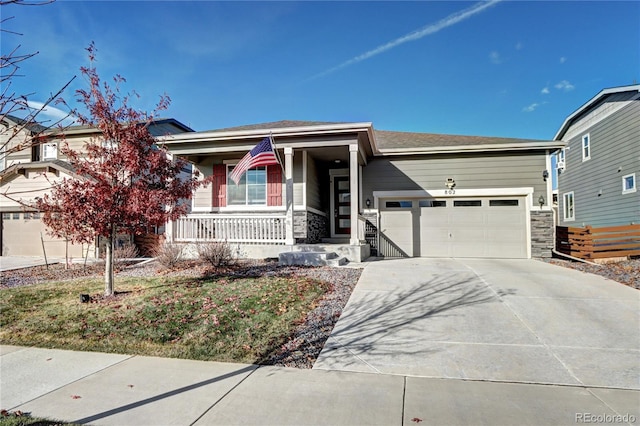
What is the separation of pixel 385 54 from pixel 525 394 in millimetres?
11630

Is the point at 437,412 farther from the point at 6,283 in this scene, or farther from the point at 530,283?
the point at 6,283

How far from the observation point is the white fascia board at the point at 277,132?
9773 millimetres

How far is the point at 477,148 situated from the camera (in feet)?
37.8

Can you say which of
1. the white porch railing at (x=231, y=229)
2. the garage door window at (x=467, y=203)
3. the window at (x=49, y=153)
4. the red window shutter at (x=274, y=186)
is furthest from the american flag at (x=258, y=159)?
the window at (x=49, y=153)

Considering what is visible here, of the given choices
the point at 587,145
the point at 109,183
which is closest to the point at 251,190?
the point at 109,183

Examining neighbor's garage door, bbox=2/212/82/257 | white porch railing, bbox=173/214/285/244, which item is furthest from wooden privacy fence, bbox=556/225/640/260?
neighbor's garage door, bbox=2/212/82/257

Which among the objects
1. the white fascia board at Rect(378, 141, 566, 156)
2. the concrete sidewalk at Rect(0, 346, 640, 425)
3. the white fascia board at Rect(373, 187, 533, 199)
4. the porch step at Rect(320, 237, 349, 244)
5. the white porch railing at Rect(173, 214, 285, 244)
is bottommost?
the concrete sidewalk at Rect(0, 346, 640, 425)

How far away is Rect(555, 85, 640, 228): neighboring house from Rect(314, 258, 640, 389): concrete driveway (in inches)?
332

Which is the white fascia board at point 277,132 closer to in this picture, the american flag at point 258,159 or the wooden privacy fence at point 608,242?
the american flag at point 258,159

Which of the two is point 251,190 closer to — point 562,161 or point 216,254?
point 216,254

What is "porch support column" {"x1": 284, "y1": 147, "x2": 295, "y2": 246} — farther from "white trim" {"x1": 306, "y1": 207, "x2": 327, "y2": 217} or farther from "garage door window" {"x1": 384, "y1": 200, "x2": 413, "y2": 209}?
"garage door window" {"x1": 384, "y1": 200, "x2": 413, "y2": 209}

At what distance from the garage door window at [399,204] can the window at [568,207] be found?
11367mm

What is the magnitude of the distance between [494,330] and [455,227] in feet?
24.9

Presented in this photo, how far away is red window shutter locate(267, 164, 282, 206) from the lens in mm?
11789
